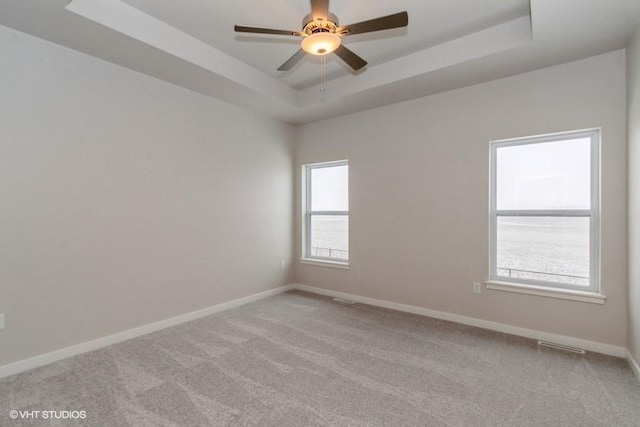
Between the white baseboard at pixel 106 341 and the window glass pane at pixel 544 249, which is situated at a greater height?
the window glass pane at pixel 544 249

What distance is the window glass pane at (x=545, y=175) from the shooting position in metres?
2.94

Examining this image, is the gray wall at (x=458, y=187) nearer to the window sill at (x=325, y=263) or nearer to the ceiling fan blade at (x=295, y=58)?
the window sill at (x=325, y=263)

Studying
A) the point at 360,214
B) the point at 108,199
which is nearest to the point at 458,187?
the point at 360,214

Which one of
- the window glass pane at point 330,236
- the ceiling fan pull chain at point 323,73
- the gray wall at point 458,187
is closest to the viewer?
the gray wall at point 458,187

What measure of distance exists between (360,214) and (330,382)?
2.46 metres

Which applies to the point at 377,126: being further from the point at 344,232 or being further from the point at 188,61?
the point at 188,61

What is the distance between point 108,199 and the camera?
9.68ft

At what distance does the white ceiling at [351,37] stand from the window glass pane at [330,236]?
6.35 feet

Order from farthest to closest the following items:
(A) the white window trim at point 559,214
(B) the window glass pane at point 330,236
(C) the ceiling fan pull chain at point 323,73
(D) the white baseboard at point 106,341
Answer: (B) the window glass pane at point 330,236
(C) the ceiling fan pull chain at point 323,73
(A) the white window trim at point 559,214
(D) the white baseboard at point 106,341

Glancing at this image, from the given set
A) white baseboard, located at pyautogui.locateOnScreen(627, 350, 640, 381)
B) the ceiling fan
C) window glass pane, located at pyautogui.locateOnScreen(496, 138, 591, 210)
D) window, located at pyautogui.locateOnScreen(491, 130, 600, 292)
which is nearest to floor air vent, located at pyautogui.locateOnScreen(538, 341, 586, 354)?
white baseboard, located at pyautogui.locateOnScreen(627, 350, 640, 381)

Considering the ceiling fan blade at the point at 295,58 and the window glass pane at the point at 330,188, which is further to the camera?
the window glass pane at the point at 330,188

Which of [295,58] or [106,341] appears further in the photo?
[106,341]

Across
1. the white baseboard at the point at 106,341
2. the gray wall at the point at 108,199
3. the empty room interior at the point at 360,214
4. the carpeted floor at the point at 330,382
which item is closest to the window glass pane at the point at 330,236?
the empty room interior at the point at 360,214

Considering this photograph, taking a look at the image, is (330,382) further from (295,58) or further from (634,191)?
(634,191)
